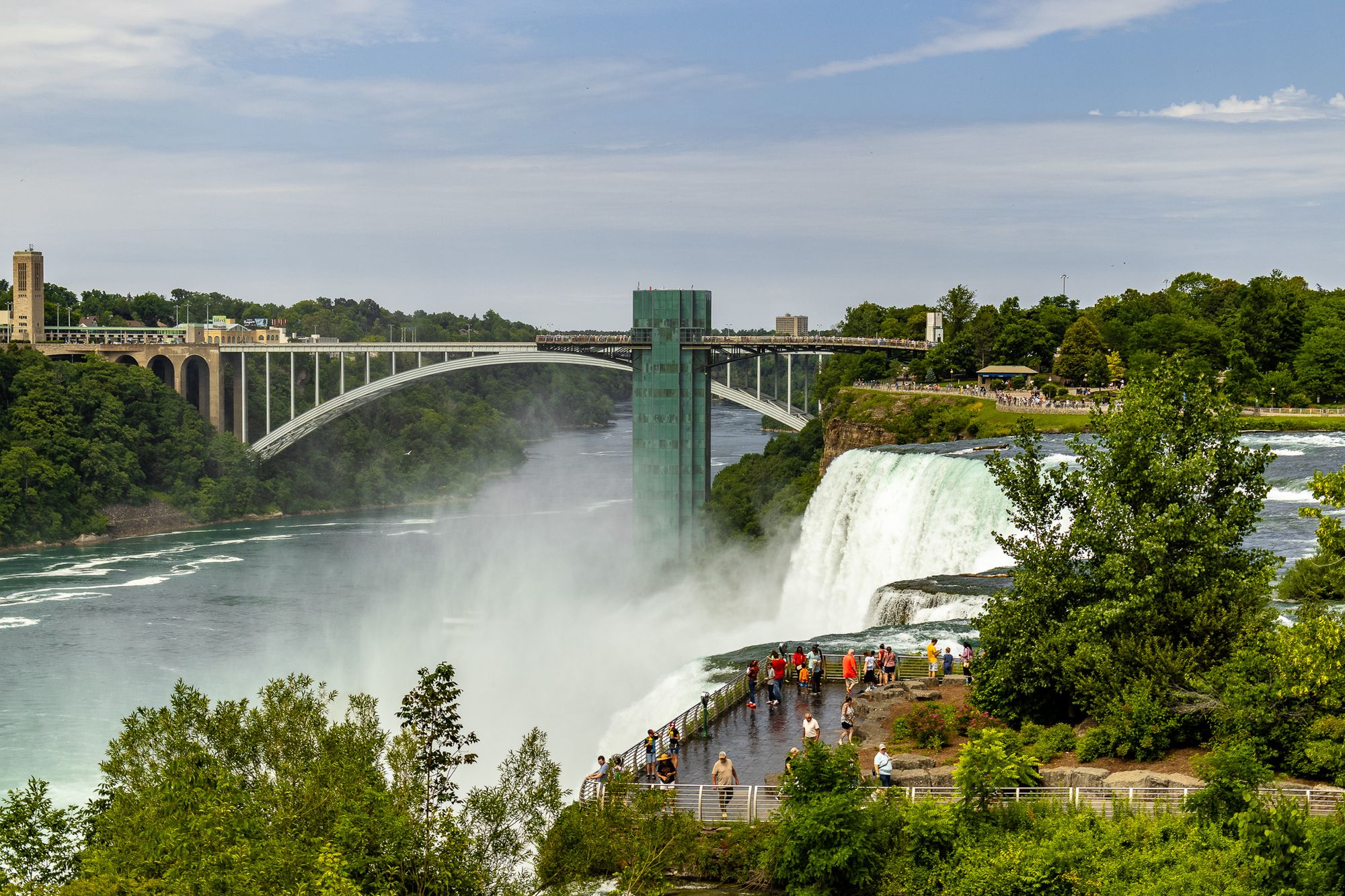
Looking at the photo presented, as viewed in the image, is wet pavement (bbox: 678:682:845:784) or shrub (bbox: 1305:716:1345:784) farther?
wet pavement (bbox: 678:682:845:784)

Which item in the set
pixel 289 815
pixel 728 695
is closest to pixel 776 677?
pixel 728 695

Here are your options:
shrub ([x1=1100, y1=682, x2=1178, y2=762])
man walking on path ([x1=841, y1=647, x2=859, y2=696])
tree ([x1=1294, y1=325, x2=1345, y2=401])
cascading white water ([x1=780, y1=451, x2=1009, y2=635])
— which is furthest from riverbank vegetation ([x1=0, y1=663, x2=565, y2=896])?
tree ([x1=1294, y1=325, x2=1345, y2=401])

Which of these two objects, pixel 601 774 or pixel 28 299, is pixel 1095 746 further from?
pixel 28 299

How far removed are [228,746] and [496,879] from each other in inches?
129

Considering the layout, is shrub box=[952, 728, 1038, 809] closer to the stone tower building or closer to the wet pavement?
the wet pavement

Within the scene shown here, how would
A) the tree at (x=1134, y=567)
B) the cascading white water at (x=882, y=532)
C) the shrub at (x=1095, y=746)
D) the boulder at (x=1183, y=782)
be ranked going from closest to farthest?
the boulder at (x=1183, y=782) < the shrub at (x=1095, y=746) < the tree at (x=1134, y=567) < the cascading white water at (x=882, y=532)

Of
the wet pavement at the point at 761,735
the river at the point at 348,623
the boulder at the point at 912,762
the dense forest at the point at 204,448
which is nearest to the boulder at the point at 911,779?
the boulder at the point at 912,762

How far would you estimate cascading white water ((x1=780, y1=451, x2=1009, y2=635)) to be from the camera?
23.9m

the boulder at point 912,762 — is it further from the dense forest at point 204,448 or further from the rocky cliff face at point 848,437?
the dense forest at point 204,448

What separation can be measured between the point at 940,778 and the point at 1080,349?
30.6 m

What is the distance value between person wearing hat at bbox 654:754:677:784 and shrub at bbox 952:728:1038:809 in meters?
2.58

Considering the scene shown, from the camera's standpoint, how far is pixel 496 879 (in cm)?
1075

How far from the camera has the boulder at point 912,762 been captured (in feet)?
43.3

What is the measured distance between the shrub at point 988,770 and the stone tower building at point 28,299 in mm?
59369
